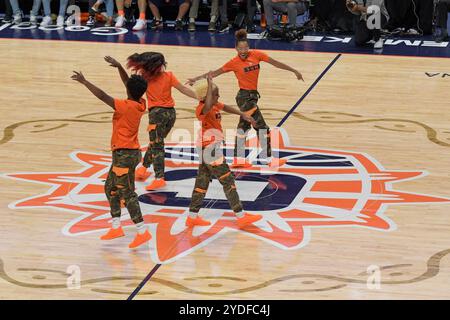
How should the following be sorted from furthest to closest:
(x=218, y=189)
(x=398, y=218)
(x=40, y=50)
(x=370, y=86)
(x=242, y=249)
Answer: (x=40, y=50)
(x=370, y=86)
(x=218, y=189)
(x=398, y=218)
(x=242, y=249)

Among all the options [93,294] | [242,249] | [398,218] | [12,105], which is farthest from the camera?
[12,105]

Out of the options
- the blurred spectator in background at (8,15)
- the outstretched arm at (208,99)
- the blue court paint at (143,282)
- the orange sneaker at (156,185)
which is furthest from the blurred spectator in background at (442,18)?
the blue court paint at (143,282)

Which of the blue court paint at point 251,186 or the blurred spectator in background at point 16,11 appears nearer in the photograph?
the blue court paint at point 251,186

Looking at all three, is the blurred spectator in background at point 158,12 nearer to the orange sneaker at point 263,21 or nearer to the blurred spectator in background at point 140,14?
the blurred spectator in background at point 140,14

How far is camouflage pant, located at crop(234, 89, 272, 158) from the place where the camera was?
13078 millimetres

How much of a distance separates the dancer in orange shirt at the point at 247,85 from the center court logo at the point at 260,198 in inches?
9.8

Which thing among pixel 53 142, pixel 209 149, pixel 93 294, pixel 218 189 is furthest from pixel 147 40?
pixel 93 294

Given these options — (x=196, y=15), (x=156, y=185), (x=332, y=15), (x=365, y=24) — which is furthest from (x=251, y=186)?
(x=196, y=15)

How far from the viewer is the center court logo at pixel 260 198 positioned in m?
10.8

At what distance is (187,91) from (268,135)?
197cm

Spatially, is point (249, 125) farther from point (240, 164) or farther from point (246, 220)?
point (246, 220)

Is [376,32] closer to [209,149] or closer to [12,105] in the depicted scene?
[12,105]

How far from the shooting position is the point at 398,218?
11273mm

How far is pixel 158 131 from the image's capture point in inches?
483
